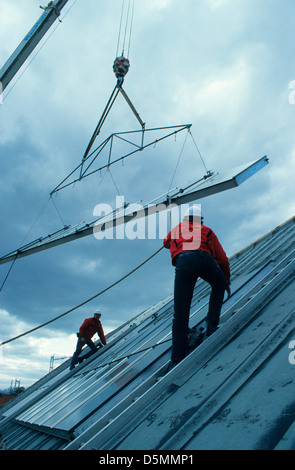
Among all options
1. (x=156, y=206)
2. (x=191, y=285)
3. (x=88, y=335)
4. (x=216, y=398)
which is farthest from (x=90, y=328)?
(x=216, y=398)

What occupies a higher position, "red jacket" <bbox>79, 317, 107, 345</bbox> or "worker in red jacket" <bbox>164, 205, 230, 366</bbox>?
"red jacket" <bbox>79, 317, 107, 345</bbox>

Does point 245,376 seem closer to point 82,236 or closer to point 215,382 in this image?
point 215,382

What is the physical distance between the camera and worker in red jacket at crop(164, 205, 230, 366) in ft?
11.9

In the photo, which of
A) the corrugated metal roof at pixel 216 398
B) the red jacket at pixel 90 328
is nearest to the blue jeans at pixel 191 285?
the corrugated metal roof at pixel 216 398

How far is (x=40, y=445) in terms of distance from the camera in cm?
429

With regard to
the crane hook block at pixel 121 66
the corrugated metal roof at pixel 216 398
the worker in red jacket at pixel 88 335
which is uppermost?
the crane hook block at pixel 121 66

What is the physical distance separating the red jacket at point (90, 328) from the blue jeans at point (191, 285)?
7.66 meters

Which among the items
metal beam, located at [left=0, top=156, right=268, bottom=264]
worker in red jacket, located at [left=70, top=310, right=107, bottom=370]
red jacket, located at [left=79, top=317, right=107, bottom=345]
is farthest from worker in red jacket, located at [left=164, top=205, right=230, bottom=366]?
red jacket, located at [left=79, top=317, right=107, bottom=345]

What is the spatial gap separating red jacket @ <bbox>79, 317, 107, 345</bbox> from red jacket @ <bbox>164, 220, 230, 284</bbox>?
7556 millimetres

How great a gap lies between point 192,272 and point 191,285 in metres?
0.16

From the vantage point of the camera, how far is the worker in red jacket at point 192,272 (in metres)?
3.64

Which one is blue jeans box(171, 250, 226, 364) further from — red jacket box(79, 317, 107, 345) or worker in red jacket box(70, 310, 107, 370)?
red jacket box(79, 317, 107, 345)

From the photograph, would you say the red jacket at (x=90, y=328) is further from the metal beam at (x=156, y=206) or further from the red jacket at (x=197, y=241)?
the red jacket at (x=197, y=241)

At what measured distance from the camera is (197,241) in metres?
3.95
